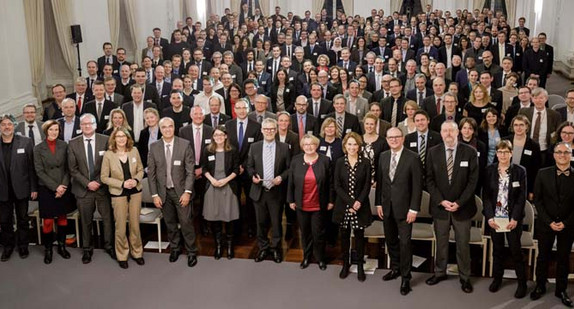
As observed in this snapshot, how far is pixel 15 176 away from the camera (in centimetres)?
613

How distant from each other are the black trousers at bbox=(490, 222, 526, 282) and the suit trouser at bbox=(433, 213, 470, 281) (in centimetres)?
22

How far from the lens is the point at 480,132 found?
6469 mm

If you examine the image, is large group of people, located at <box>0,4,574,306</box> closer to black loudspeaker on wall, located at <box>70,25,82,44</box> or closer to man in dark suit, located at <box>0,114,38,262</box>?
man in dark suit, located at <box>0,114,38,262</box>

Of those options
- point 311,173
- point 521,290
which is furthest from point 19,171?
point 521,290

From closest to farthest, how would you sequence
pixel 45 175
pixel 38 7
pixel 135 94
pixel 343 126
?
pixel 45 175
pixel 343 126
pixel 135 94
pixel 38 7

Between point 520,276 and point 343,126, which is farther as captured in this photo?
point 343,126

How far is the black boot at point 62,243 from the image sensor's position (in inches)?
251

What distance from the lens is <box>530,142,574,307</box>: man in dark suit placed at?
515 cm

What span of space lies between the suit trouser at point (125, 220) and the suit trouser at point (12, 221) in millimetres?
981

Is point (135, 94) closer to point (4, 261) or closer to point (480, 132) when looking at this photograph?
point (4, 261)

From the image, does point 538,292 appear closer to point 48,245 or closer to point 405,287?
point 405,287

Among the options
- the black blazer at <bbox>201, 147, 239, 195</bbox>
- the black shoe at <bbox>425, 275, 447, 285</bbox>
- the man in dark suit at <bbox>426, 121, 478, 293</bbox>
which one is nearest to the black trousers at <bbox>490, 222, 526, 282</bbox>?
the man in dark suit at <bbox>426, 121, 478, 293</bbox>

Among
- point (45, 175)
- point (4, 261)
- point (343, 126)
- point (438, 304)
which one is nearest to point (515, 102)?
point (343, 126)

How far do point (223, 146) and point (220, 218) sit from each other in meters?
0.70
